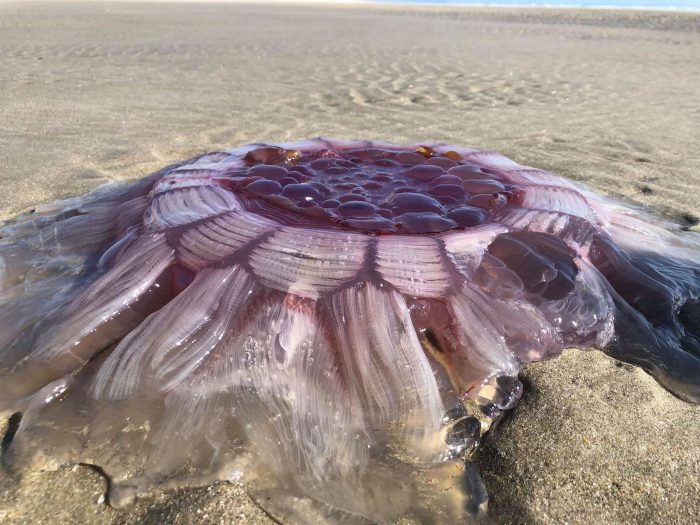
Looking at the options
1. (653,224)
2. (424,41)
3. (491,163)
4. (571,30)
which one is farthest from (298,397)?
(571,30)

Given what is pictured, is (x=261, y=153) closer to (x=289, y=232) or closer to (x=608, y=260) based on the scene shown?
(x=289, y=232)

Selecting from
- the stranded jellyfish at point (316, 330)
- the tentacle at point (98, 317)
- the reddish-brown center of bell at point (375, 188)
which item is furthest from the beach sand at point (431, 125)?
the reddish-brown center of bell at point (375, 188)

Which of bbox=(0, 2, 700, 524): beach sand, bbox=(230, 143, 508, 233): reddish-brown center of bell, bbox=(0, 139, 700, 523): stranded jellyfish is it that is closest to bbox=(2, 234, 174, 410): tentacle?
bbox=(0, 139, 700, 523): stranded jellyfish

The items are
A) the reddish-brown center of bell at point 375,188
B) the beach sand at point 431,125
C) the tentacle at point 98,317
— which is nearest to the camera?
the beach sand at point 431,125

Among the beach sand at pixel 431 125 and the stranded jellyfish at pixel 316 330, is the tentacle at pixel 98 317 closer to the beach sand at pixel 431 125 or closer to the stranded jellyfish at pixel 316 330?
the stranded jellyfish at pixel 316 330

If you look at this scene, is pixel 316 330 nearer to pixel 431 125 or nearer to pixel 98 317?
pixel 98 317

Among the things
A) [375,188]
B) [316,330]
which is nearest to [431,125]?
[375,188]

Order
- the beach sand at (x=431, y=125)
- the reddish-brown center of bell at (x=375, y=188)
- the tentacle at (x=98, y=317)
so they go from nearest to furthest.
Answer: the beach sand at (x=431, y=125) < the tentacle at (x=98, y=317) < the reddish-brown center of bell at (x=375, y=188)
